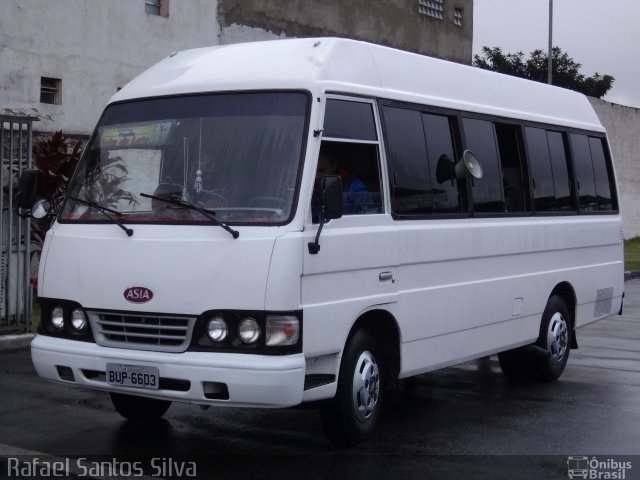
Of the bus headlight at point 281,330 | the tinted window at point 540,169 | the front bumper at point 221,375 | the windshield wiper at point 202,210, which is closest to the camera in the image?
the front bumper at point 221,375

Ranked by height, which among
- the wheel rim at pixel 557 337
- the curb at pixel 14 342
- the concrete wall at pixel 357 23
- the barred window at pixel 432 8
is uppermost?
the barred window at pixel 432 8

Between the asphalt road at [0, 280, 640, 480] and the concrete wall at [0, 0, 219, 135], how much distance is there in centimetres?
916

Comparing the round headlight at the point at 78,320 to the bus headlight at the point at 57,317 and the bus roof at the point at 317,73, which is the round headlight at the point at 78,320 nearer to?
the bus headlight at the point at 57,317

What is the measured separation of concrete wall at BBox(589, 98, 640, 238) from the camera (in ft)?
128

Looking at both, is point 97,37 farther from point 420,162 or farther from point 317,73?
point 317,73

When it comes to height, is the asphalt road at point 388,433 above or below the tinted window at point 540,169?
below

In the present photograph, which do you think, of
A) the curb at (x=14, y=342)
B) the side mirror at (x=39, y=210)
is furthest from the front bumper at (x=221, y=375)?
the curb at (x=14, y=342)

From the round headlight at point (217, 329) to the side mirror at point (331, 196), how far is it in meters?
0.92

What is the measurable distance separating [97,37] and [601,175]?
1113 cm

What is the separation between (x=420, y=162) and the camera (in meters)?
8.47

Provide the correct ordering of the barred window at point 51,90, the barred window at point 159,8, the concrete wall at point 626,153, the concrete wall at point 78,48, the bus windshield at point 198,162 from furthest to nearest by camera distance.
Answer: the concrete wall at point 626,153, the barred window at point 159,8, the barred window at point 51,90, the concrete wall at point 78,48, the bus windshield at point 198,162

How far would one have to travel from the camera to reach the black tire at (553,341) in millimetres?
10477

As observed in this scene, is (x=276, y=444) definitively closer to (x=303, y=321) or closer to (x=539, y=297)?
(x=303, y=321)

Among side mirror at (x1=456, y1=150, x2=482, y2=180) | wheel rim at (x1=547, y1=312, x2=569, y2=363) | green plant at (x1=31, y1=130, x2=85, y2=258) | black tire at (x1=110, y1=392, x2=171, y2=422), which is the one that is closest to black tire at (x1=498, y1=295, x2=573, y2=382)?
wheel rim at (x1=547, y1=312, x2=569, y2=363)
